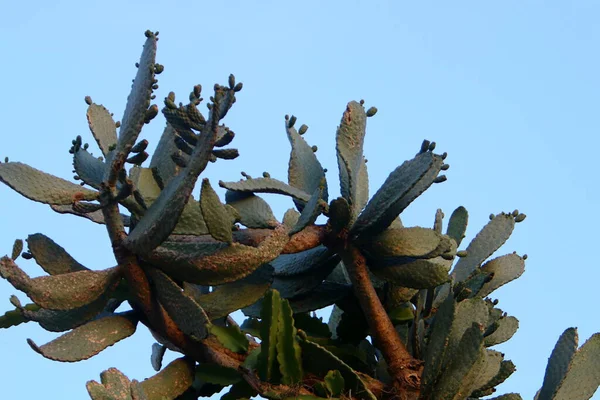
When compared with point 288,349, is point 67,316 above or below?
above

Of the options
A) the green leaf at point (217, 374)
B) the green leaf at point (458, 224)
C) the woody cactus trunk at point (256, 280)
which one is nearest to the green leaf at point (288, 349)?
the woody cactus trunk at point (256, 280)

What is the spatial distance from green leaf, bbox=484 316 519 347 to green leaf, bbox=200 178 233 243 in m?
0.89

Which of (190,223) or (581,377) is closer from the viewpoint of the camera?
(190,223)

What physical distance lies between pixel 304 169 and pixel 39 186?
31.5 inches

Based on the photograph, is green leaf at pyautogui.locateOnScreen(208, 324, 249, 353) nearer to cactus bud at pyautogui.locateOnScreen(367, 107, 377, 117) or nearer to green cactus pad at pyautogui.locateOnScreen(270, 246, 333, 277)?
green cactus pad at pyautogui.locateOnScreen(270, 246, 333, 277)

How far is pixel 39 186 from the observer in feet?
6.66

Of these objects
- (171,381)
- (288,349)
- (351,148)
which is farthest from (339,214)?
(171,381)

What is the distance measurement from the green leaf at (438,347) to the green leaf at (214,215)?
551mm

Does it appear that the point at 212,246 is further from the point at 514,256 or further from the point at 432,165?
the point at 514,256

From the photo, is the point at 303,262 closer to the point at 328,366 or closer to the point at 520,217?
the point at 328,366

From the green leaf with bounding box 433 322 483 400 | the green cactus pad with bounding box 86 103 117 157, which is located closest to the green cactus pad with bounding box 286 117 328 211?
the green cactus pad with bounding box 86 103 117 157

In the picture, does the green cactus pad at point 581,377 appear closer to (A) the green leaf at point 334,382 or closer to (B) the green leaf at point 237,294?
(A) the green leaf at point 334,382

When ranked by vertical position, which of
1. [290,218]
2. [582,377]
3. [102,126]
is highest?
[102,126]

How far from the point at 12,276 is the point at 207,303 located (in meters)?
0.50
